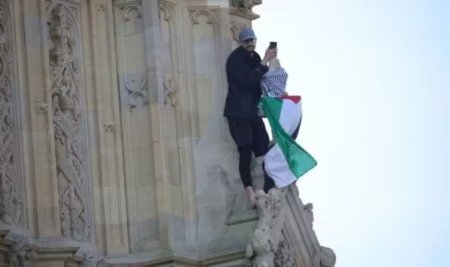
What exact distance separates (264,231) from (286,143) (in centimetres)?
124

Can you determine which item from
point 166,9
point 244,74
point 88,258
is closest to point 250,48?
point 244,74

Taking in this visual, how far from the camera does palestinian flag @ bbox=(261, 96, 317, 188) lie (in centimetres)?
2508

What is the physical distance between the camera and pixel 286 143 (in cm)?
2534

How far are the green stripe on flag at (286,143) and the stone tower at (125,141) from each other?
0.34 metres

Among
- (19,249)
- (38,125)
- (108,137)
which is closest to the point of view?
(19,249)

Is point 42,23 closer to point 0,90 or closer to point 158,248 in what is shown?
point 0,90

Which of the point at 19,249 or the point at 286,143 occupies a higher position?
the point at 286,143

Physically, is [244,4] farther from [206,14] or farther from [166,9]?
[166,9]

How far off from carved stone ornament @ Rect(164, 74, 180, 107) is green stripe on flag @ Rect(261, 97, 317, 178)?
3.34 ft

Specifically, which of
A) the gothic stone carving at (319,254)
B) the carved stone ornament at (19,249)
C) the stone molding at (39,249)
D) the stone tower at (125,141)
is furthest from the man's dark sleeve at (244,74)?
the carved stone ornament at (19,249)

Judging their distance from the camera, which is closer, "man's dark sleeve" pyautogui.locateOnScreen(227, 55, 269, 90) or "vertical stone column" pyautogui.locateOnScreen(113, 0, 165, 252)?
"vertical stone column" pyautogui.locateOnScreen(113, 0, 165, 252)

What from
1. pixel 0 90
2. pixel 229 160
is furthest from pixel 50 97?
pixel 229 160

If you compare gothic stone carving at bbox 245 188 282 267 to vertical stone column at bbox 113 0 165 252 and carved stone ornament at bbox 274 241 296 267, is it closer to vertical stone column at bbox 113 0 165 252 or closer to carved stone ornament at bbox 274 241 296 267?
carved stone ornament at bbox 274 241 296 267

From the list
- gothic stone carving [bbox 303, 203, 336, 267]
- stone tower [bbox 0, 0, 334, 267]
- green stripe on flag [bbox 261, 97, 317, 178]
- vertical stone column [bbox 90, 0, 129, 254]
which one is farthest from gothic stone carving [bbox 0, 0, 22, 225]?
gothic stone carving [bbox 303, 203, 336, 267]
